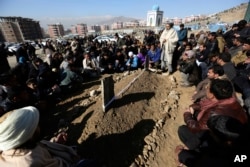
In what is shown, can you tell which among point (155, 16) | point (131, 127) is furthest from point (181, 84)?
point (155, 16)

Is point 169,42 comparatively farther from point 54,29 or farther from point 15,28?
point 54,29

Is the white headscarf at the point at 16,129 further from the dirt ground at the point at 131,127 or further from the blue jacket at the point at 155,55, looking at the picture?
the blue jacket at the point at 155,55

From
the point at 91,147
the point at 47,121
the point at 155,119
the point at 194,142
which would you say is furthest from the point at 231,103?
the point at 47,121

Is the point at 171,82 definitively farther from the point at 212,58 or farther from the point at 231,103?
the point at 231,103

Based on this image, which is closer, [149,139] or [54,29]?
[149,139]

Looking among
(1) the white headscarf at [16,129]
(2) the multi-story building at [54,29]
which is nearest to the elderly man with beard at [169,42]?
(1) the white headscarf at [16,129]

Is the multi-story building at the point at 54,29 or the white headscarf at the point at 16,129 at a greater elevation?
the white headscarf at the point at 16,129

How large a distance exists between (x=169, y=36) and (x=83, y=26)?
12498 centimetres

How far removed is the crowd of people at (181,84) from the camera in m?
1.63

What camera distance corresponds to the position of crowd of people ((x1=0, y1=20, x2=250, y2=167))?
163 centimetres

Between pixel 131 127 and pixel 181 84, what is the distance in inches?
113

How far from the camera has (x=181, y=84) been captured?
5758 millimetres

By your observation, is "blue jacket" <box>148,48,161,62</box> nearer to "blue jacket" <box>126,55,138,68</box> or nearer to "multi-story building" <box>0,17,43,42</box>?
"blue jacket" <box>126,55,138,68</box>

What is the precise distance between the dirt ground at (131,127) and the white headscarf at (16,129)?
168 centimetres
